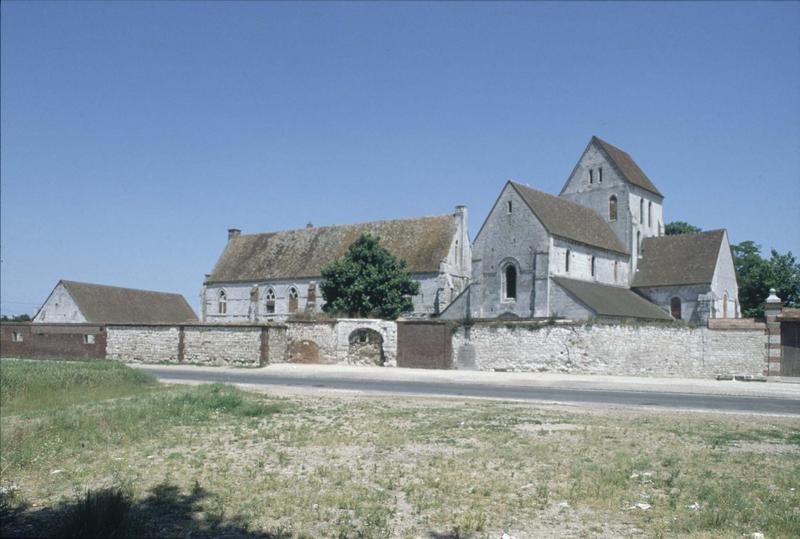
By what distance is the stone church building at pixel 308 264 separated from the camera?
161 feet

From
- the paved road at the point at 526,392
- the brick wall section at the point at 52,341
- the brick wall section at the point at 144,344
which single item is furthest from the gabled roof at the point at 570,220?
the brick wall section at the point at 52,341

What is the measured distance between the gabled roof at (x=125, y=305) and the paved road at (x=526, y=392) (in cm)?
2278

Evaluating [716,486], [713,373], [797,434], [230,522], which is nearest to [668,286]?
[713,373]

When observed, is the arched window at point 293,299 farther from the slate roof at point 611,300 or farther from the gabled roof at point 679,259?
the gabled roof at point 679,259

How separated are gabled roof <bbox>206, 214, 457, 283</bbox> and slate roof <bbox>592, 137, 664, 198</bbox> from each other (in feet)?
41.6

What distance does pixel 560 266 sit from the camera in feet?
132

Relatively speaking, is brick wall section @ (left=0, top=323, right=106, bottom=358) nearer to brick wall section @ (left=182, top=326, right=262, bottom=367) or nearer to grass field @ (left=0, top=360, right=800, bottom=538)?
brick wall section @ (left=182, top=326, right=262, bottom=367)

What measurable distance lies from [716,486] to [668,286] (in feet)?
127

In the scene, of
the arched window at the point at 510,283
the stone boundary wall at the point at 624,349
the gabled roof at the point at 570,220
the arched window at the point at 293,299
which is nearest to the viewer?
the stone boundary wall at the point at 624,349

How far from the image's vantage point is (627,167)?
167 feet

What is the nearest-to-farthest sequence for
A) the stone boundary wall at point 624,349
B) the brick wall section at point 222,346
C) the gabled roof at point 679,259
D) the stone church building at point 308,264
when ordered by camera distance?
the stone boundary wall at point 624,349
the brick wall section at point 222,346
the gabled roof at point 679,259
the stone church building at point 308,264

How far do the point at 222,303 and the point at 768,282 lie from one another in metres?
45.8

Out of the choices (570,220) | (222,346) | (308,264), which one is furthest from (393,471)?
(308,264)

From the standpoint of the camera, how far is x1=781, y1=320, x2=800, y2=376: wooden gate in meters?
27.7
